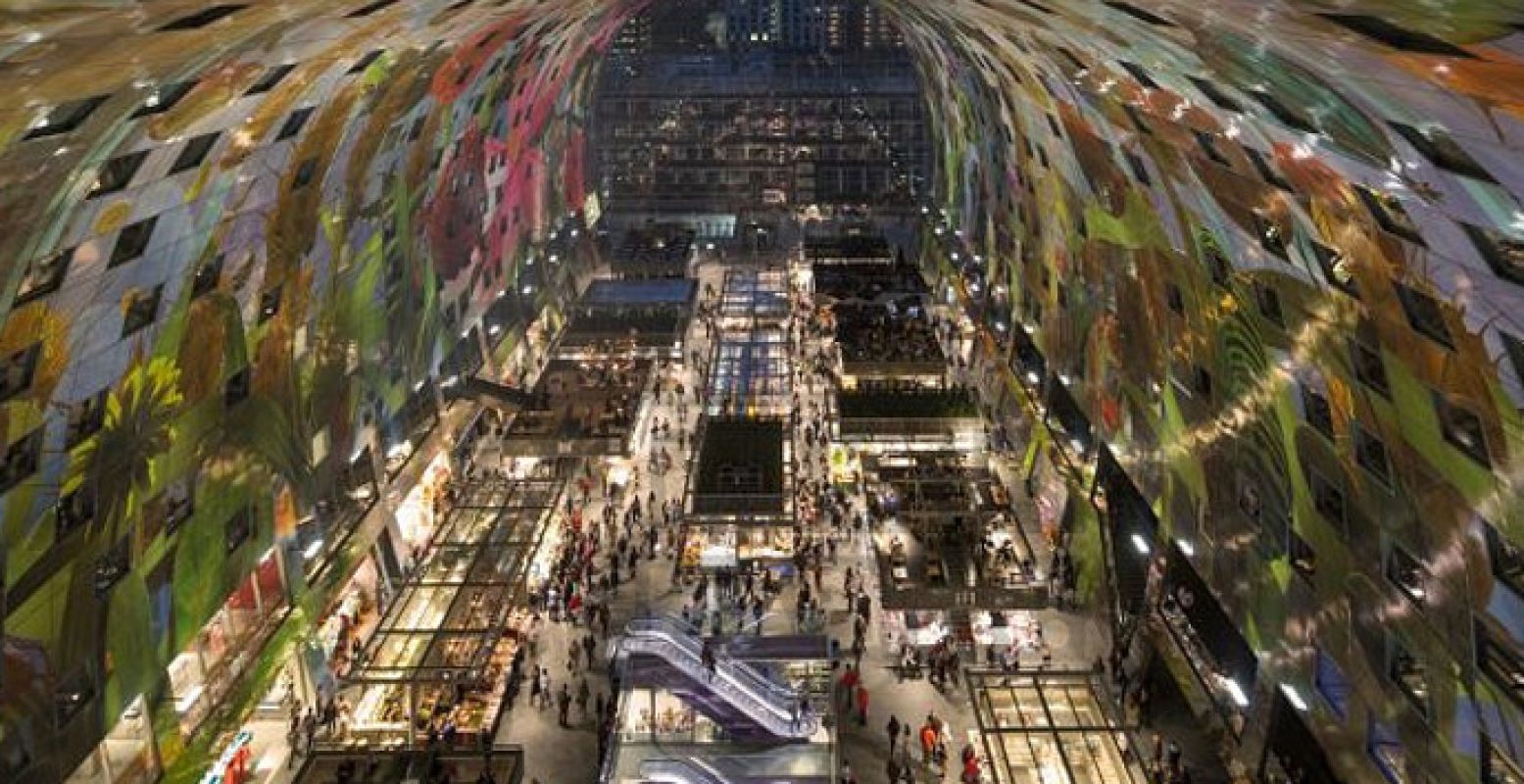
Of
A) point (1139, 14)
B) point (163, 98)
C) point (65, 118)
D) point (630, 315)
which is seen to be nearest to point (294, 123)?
point (163, 98)

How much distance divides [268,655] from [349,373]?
7.44 metres

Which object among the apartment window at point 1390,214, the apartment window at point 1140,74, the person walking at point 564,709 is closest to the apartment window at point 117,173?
the person walking at point 564,709

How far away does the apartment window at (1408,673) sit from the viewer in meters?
14.2

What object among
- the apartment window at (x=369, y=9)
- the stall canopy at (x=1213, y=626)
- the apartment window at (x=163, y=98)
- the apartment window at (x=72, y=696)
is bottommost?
the stall canopy at (x=1213, y=626)

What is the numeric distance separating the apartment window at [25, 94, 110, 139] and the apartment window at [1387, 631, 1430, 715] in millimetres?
17722

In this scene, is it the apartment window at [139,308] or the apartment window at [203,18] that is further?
the apartment window at [139,308]

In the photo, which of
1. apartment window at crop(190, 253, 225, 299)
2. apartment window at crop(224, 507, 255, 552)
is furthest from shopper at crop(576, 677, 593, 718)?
apartment window at crop(190, 253, 225, 299)

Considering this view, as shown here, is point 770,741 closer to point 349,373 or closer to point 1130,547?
point 1130,547

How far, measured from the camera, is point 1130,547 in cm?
2548

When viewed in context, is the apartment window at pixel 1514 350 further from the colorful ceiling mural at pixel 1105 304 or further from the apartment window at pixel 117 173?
the apartment window at pixel 117 173

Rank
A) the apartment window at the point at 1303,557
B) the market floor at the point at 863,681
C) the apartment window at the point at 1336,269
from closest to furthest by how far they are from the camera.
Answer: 1. the apartment window at the point at 1336,269
2. the apartment window at the point at 1303,557
3. the market floor at the point at 863,681

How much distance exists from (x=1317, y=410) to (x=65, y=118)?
17013mm

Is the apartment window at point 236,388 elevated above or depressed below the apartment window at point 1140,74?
below

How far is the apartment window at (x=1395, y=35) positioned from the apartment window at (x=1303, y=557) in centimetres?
1015
